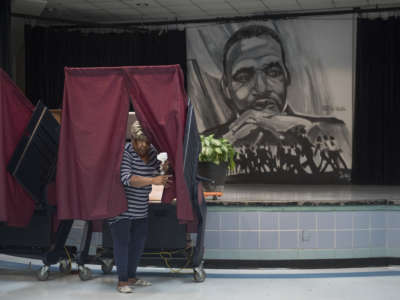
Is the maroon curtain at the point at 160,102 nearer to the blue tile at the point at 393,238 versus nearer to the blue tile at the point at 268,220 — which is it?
the blue tile at the point at 268,220

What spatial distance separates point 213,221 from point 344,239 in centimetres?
120

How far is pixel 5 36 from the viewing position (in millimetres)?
7883

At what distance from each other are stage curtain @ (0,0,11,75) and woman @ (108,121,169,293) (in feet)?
15.4

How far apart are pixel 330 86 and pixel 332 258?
210 inches

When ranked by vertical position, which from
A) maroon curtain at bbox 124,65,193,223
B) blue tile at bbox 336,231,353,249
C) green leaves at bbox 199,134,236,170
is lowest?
blue tile at bbox 336,231,353,249

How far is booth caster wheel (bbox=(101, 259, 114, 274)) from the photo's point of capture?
15.0 feet

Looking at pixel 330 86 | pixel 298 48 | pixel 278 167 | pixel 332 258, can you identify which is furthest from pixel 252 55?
pixel 332 258

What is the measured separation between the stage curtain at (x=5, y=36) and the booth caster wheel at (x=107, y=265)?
434cm

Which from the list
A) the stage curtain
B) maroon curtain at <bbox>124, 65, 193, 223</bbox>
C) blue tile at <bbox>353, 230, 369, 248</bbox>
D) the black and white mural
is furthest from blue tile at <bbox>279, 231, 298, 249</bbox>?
the stage curtain

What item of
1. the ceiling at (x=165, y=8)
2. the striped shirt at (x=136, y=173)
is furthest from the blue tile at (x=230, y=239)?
the ceiling at (x=165, y=8)

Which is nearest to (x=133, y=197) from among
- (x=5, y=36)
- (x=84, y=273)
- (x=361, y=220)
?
(x=84, y=273)

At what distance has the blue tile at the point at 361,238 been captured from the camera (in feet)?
15.6

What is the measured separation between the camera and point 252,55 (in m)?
9.84
